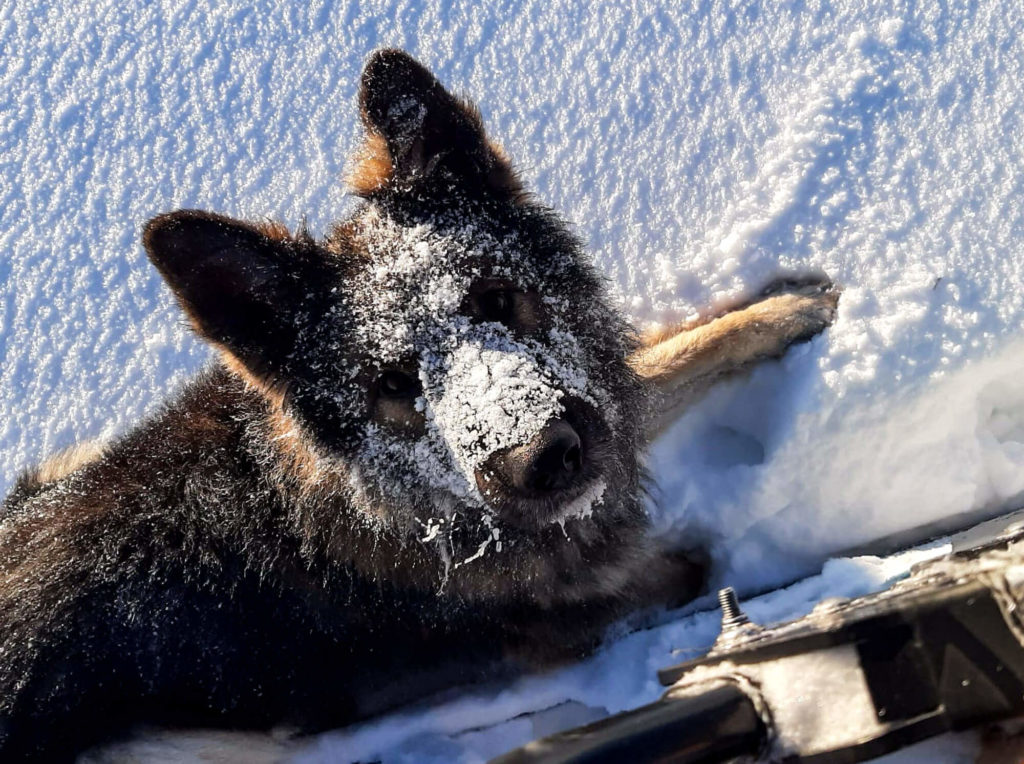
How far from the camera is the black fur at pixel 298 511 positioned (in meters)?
2.44

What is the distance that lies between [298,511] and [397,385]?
0.68 metres

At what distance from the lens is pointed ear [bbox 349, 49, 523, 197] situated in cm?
249

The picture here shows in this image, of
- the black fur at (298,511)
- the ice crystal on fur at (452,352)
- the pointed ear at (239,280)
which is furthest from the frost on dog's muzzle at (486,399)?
the pointed ear at (239,280)

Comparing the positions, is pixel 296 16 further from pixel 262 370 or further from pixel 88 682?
pixel 88 682

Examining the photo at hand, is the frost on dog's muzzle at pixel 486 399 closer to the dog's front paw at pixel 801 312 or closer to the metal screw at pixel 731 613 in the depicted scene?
the metal screw at pixel 731 613

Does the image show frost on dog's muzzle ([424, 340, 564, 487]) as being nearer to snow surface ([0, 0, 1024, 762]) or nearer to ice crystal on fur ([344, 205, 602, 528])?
ice crystal on fur ([344, 205, 602, 528])

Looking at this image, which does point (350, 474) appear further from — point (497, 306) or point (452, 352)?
point (497, 306)

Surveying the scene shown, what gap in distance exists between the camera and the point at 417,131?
2559 mm

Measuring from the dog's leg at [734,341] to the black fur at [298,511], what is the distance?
0.51m

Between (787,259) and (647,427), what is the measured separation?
1.14 m

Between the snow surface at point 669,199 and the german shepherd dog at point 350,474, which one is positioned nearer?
the german shepherd dog at point 350,474

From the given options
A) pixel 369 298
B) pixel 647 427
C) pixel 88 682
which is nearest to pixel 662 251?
pixel 647 427

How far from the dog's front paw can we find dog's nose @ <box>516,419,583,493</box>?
1.66 m

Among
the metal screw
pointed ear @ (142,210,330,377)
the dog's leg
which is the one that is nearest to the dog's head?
pointed ear @ (142,210,330,377)
